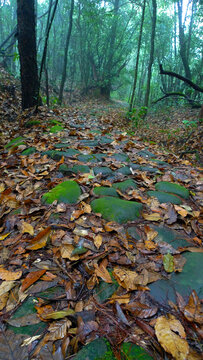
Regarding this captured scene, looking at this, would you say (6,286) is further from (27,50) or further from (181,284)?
(27,50)

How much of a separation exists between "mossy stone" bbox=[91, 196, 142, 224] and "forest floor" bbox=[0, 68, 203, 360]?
0.03ft

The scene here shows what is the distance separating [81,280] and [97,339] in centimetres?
39

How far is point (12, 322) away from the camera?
3.90ft

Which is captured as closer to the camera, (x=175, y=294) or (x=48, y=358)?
(x=48, y=358)

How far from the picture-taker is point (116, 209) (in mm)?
2031

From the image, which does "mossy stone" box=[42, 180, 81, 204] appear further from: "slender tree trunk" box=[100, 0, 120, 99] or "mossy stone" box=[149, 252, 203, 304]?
"slender tree trunk" box=[100, 0, 120, 99]

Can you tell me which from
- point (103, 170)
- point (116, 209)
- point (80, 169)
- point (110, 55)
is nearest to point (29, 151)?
point (80, 169)

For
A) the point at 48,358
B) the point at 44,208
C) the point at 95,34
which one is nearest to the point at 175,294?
the point at 48,358

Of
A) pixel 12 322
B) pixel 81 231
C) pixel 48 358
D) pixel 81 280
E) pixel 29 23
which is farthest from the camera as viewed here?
pixel 29 23

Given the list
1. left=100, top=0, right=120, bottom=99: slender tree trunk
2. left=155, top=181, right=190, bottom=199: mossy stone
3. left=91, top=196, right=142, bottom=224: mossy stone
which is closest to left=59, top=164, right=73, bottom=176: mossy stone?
left=91, top=196, right=142, bottom=224: mossy stone

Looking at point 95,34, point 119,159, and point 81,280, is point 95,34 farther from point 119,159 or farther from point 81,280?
point 81,280

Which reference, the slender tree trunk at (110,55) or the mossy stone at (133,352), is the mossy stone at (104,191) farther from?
the slender tree trunk at (110,55)

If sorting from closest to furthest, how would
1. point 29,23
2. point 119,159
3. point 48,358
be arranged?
point 48,358
point 119,159
point 29,23

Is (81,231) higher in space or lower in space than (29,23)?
lower
